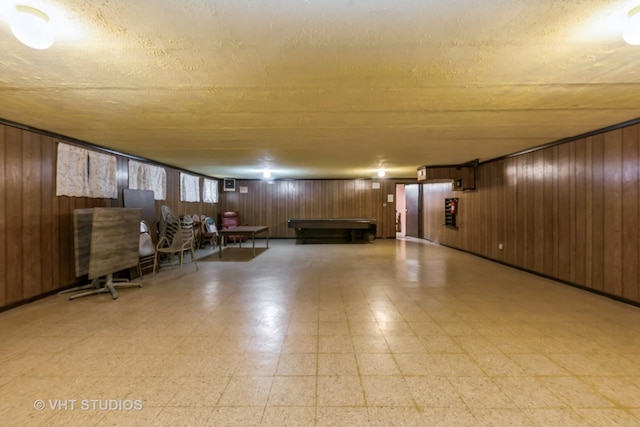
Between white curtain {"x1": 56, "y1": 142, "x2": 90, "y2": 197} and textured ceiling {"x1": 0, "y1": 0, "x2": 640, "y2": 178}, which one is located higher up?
textured ceiling {"x1": 0, "y1": 0, "x2": 640, "y2": 178}

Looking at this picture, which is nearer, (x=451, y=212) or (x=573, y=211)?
(x=573, y=211)

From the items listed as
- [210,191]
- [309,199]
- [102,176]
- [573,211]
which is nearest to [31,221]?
[102,176]

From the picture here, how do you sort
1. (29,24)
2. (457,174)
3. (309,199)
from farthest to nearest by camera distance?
(309,199)
(457,174)
(29,24)

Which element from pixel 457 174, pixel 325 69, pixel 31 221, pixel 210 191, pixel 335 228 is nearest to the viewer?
pixel 325 69

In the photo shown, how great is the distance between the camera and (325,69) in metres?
2.08

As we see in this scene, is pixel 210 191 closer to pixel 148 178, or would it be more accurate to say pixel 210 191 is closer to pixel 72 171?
pixel 148 178

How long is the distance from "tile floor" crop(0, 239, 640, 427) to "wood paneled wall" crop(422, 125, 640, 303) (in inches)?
16.8

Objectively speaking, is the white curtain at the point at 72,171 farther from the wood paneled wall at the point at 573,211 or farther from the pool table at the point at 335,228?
the wood paneled wall at the point at 573,211

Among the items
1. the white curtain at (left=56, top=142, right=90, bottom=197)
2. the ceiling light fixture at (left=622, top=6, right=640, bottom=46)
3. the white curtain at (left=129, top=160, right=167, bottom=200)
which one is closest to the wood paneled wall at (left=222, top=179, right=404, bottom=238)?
the white curtain at (left=129, top=160, right=167, bottom=200)

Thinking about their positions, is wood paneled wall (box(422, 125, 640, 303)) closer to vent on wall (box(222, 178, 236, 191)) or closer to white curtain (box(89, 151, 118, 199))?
white curtain (box(89, 151, 118, 199))

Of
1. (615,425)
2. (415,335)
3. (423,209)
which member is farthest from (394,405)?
(423,209)

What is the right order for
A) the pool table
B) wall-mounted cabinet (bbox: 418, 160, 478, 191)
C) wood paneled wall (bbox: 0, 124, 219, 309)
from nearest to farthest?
wood paneled wall (bbox: 0, 124, 219, 309) < wall-mounted cabinet (bbox: 418, 160, 478, 191) < the pool table

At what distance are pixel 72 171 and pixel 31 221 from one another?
3.04 feet

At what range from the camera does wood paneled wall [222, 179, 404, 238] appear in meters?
10.4
